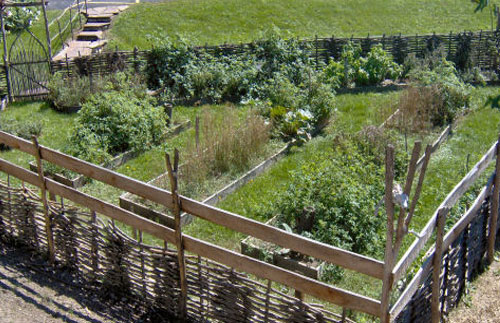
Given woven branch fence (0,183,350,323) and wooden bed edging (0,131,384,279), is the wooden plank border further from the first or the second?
woven branch fence (0,183,350,323)

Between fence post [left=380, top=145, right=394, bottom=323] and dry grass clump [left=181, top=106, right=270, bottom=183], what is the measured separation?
4842mm

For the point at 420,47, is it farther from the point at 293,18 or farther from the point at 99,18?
the point at 99,18

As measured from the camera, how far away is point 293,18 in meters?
20.1

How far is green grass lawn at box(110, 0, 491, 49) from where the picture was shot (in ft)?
62.3

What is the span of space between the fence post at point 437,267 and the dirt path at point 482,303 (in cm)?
73

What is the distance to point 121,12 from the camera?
2000 cm

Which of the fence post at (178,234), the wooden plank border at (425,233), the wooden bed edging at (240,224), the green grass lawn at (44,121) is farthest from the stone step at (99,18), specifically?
the wooden plank border at (425,233)

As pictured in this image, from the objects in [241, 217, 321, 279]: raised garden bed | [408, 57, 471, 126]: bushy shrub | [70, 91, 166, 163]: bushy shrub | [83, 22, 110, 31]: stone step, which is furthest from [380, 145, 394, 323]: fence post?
[83, 22, 110, 31]: stone step

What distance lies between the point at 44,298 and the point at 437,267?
403cm

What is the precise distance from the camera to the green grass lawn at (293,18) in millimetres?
18984

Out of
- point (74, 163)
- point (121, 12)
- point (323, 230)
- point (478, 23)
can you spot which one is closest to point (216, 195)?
point (323, 230)

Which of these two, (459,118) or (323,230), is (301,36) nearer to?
(459,118)

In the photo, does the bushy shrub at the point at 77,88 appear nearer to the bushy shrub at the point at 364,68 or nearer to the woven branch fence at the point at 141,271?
the bushy shrub at the point at 364,68

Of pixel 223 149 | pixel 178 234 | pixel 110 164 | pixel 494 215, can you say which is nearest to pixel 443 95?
pixel 223 149
